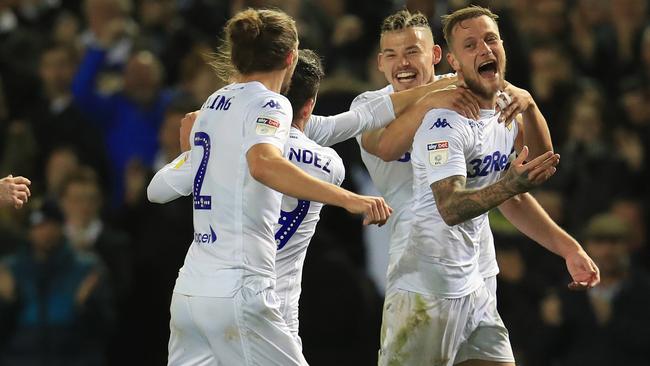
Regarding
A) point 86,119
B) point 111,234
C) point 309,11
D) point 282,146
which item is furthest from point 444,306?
point 309,11

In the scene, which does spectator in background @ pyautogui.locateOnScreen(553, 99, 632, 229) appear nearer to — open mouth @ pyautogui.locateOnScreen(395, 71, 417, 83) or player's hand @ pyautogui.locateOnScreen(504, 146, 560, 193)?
open mouth @ pyautogui.locateOnScreen(395, 71, 417, 83)

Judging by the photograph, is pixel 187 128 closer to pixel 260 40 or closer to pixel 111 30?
pixel 260 40

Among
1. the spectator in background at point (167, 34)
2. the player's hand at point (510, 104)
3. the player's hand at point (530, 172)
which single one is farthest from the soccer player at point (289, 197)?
the spectator in background at point (167, 34)

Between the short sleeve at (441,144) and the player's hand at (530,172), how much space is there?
410 mm

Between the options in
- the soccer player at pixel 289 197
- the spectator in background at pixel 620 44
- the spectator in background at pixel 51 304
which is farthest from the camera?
the spectator in background at pixel 620 44

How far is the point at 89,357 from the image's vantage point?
11.2m

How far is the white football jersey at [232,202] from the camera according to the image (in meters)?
6.46

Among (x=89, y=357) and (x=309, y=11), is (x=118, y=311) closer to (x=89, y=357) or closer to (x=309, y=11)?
(x=89, y=357)

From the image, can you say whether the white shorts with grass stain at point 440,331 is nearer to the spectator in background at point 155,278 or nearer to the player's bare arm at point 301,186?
the player's bare arm at point 301,186

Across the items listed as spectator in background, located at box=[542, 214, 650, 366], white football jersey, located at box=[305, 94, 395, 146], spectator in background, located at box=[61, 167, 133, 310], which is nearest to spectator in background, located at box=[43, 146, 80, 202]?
spectator in background, located at box=[61, 167, 133, 310]

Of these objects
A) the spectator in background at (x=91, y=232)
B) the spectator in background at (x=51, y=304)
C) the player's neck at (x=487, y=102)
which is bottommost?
the spectator in background at (x=51, y=304)

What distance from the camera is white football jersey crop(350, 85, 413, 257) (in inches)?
296

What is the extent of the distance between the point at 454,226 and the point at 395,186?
1.66 ft

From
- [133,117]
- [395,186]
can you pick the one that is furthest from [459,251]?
[133,117]
